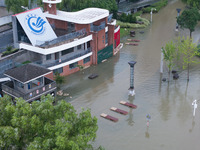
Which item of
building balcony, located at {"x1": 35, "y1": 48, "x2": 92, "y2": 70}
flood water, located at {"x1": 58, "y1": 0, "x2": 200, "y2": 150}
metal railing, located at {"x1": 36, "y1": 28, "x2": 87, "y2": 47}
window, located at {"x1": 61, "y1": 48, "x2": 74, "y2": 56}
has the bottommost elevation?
flood water, located at {"x1": 58, "y1": 0, "x2": 200, "y2": 150}

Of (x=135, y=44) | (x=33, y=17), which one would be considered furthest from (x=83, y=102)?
(x=135, y=44)

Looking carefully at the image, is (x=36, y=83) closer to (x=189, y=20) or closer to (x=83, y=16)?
(x=83, y=16)

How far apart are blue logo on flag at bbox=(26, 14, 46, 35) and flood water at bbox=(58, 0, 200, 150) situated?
901cm

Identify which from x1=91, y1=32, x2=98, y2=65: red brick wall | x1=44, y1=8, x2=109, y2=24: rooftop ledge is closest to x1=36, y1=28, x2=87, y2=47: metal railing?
x1=91, y1=32, x2=98, y2=65: red brick wall

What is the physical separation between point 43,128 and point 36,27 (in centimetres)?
2809

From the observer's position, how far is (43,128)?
29344mm

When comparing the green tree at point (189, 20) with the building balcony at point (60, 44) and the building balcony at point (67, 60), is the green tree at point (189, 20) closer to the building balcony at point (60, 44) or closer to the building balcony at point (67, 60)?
the building balcony at point (67, 60)

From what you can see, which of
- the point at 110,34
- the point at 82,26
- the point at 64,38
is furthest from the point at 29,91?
the point at 110,34

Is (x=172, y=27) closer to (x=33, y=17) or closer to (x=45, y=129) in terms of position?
(x=33, y=17)

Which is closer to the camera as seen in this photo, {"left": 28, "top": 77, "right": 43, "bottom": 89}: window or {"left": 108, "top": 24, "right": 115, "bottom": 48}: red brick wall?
{"left": 28, "top": 77, "right": 43, "bottom": 89}: window

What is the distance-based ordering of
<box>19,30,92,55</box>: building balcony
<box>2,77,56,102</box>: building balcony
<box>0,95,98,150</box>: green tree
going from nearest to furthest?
<box>0,95,98,150</box>: green tree, <box>2,77,56,102</box>: building balcony, <box>19,30,92,55</box>: building balcony

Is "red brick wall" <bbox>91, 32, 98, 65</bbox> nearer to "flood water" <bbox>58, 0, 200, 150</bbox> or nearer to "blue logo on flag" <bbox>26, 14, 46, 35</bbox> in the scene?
"flood water" <bbox>58, 0, 200, 150</bbox>

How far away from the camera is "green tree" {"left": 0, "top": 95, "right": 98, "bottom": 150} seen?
27.5 metres

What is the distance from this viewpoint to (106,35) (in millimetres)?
62750
